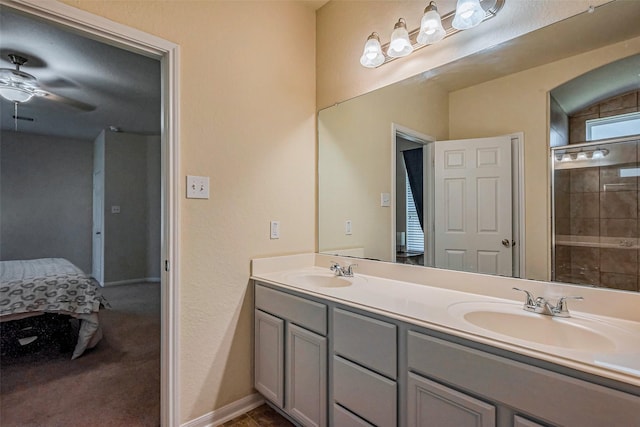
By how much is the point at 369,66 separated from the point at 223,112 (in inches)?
34.3

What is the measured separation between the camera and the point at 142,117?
428 centimetres

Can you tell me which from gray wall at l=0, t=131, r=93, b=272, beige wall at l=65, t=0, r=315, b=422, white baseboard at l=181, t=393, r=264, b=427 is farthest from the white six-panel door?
gray wall at l=0, t=131, r=93, b=272

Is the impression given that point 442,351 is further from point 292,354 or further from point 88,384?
point 88,384

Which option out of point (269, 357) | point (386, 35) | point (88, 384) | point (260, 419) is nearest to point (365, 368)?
point (269, 357)

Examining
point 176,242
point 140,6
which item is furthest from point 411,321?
point 140,6

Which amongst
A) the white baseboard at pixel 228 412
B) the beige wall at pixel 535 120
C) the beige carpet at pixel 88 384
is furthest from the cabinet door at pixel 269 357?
the beige wall at pixel 535 120

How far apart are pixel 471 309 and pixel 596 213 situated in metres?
0.59

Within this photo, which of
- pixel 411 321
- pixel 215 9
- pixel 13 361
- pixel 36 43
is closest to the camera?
pixel 411 321

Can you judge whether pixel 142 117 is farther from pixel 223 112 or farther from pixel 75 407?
pixel 75 407

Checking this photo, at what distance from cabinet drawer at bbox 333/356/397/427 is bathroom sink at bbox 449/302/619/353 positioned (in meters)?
0.39

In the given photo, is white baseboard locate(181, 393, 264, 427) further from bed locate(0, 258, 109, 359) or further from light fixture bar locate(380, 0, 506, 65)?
light fixture bar locate(380, 0, 506, 65)

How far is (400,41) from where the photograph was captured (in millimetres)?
1647

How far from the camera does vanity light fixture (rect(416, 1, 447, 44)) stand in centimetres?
149

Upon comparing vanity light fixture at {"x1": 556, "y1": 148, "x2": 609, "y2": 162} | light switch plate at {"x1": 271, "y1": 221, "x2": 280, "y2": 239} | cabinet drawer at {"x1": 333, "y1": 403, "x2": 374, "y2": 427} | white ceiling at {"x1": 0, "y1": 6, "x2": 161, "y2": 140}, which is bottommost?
cabinet drawer at {"x1": 333, "y1": 403, "x2": 374, "y2": 427}
